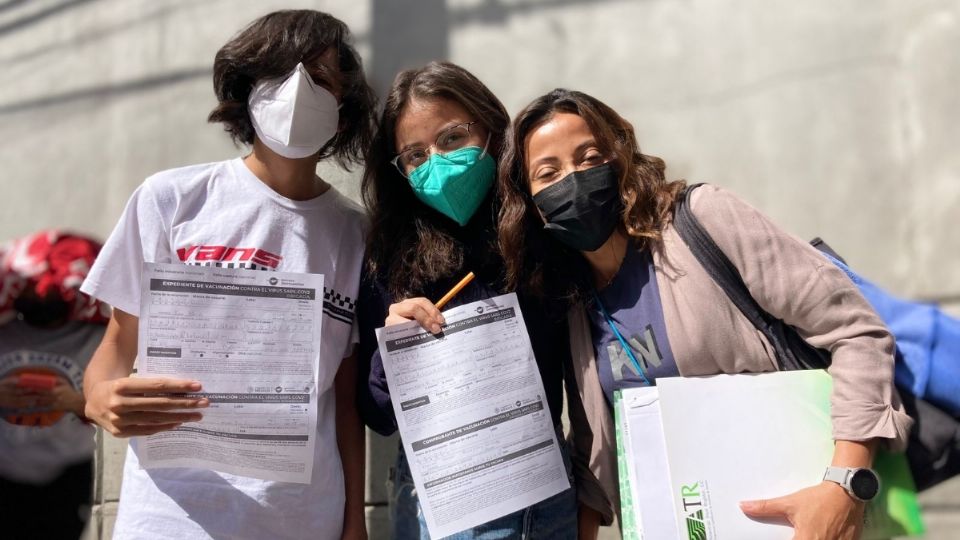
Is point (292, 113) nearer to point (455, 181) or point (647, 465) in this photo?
point (455, 181)

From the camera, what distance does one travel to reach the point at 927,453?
167cm

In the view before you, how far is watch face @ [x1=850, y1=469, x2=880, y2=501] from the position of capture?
1.58 metres

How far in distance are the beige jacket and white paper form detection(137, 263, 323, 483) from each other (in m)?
0.71

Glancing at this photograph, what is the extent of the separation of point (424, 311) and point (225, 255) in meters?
0.50

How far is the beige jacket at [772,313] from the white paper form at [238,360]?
713 mm

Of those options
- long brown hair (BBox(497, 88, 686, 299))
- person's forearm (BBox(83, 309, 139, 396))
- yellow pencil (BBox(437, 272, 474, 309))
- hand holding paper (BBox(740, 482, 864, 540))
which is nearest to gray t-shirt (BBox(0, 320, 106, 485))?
person's forearm (BBox(83, 309, 139, 396))

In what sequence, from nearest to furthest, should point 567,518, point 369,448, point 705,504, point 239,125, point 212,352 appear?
point 705,504 → point 212,352 → point 567,518 → point 239,125 → point 369,448

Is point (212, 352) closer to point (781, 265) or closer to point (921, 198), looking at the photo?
point (781, 265)

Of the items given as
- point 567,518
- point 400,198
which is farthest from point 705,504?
point 400,198

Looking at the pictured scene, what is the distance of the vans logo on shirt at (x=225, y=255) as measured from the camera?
1909 millimetres

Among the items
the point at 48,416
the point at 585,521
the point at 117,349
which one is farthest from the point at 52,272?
the point at 585,521

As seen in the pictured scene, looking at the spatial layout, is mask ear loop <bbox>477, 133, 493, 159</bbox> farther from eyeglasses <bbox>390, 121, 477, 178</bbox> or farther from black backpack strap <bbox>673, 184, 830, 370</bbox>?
black backpack strap <bbox>673, 184, 830, 370</bbox>

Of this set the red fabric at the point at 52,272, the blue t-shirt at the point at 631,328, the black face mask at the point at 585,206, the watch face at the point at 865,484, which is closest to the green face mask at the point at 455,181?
the black face mask at the point at 585,206

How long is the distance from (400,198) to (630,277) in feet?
2.24
